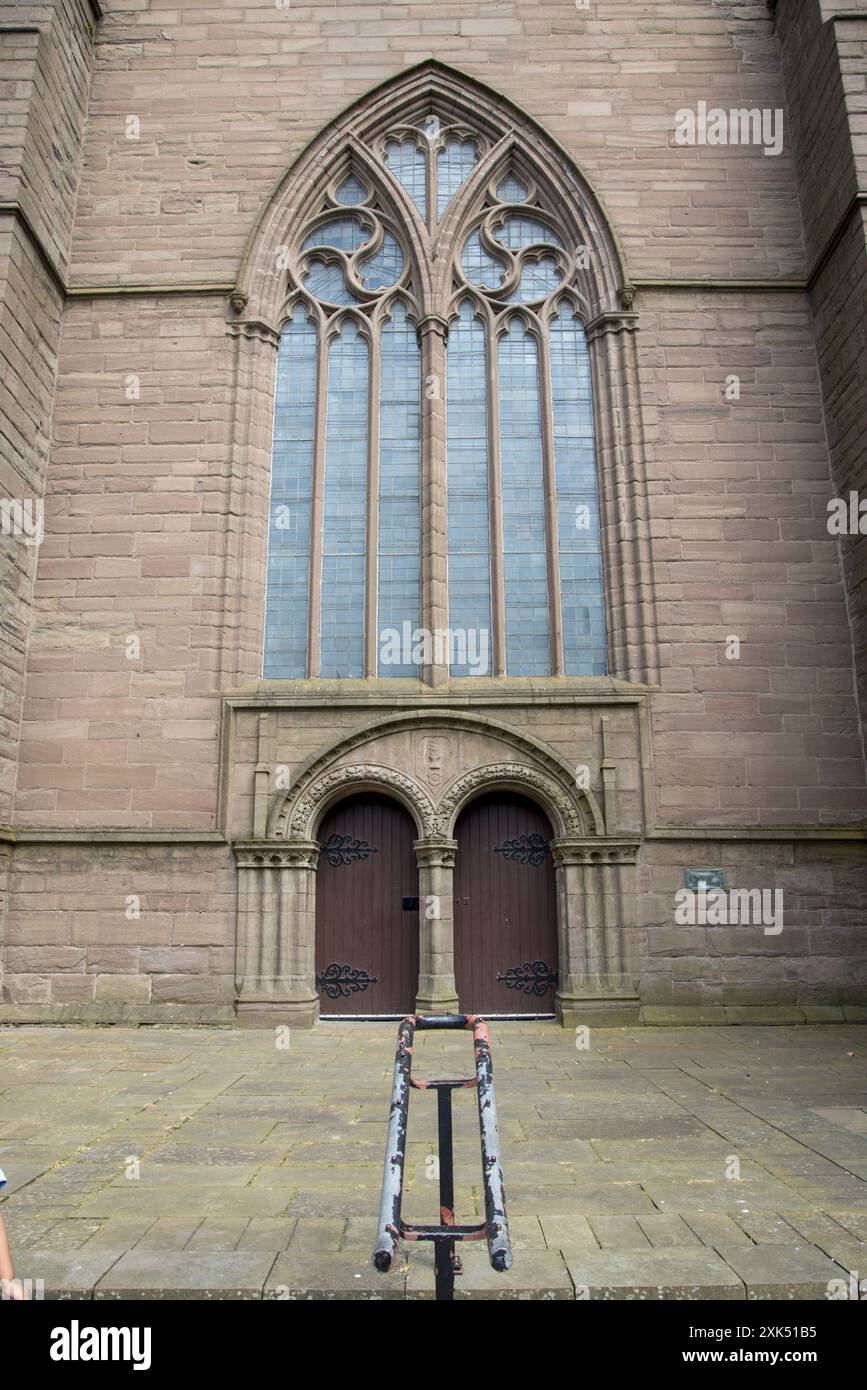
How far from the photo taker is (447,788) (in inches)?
400

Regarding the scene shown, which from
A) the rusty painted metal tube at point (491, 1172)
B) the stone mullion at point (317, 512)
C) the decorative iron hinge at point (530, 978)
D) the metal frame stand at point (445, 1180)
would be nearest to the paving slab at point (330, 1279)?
the metal frame stand at point (445, 1180)

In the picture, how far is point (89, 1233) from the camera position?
12.6ft

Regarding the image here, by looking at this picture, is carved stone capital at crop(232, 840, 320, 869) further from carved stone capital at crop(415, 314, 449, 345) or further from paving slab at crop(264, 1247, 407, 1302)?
carved stone capital at crop(415, 314, 449, 345)

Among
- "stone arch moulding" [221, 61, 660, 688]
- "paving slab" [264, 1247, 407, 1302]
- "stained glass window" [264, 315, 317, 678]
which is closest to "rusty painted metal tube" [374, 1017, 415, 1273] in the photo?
"paving slab" [264, 1247, 407, 1302]

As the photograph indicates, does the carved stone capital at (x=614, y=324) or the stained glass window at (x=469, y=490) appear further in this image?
the carved stone capital at (x=614, y=324)

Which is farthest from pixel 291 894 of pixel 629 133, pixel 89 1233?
pixel 629 133

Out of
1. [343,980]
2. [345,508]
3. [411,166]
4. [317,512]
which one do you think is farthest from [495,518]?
[343,980]

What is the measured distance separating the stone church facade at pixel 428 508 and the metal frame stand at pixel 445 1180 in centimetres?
633

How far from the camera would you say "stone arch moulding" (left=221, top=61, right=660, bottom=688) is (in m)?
10.8

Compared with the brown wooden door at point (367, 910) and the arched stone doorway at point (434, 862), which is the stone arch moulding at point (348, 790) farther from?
the brown wooden door at point (367, 910)

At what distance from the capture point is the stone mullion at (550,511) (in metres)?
10.9

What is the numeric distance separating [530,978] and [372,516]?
18.8 ft

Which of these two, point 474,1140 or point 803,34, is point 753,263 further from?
point 474,1140

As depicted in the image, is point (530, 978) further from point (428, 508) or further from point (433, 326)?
point (433, 326)
